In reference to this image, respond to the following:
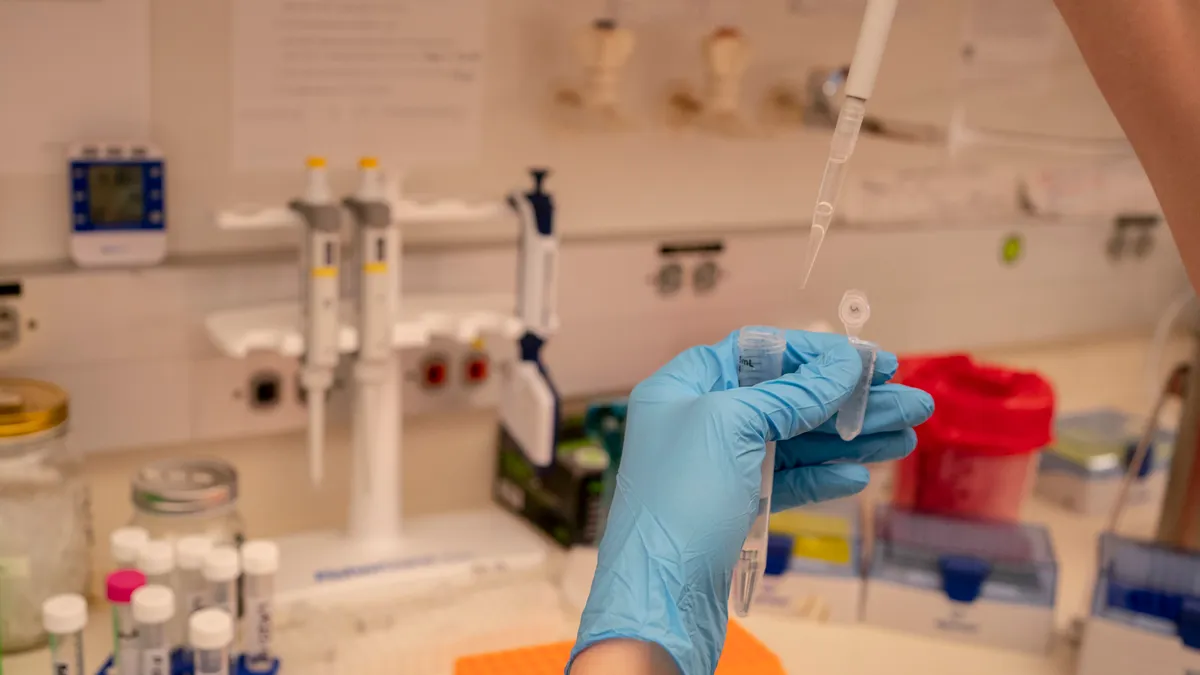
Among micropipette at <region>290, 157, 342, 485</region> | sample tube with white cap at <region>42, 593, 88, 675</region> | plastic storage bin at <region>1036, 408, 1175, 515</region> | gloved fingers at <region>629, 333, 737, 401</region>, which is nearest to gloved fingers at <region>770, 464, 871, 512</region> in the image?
gloved fingers at <region>629, 333, 737, 401</region>

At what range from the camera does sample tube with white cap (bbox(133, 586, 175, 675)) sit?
1073mm

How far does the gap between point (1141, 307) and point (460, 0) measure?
5.15 feet

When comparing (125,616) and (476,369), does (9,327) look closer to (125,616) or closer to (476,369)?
(125,616)

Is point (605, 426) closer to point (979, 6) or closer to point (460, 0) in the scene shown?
point (460, 0)

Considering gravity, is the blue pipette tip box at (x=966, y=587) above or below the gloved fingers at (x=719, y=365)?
below

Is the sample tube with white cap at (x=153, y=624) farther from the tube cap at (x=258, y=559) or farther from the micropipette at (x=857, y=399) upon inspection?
the micropipette at (x=857, y=399)

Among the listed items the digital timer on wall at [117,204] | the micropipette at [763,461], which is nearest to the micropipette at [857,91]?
the micropipette at [763,461]

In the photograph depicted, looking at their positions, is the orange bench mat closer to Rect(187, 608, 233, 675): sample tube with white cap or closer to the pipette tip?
Rect(187, 608, 233, 675): sample tube with white cap

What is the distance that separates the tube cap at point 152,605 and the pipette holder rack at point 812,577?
70 cm

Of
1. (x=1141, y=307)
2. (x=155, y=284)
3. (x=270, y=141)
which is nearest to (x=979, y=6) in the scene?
(x=1141, y=307)

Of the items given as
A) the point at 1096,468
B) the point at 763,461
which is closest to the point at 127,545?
the point at 763,461

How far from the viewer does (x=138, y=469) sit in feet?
4.71

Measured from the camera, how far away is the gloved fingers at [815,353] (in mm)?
1058

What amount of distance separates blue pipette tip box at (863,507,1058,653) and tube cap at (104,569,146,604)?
0.86 meters
